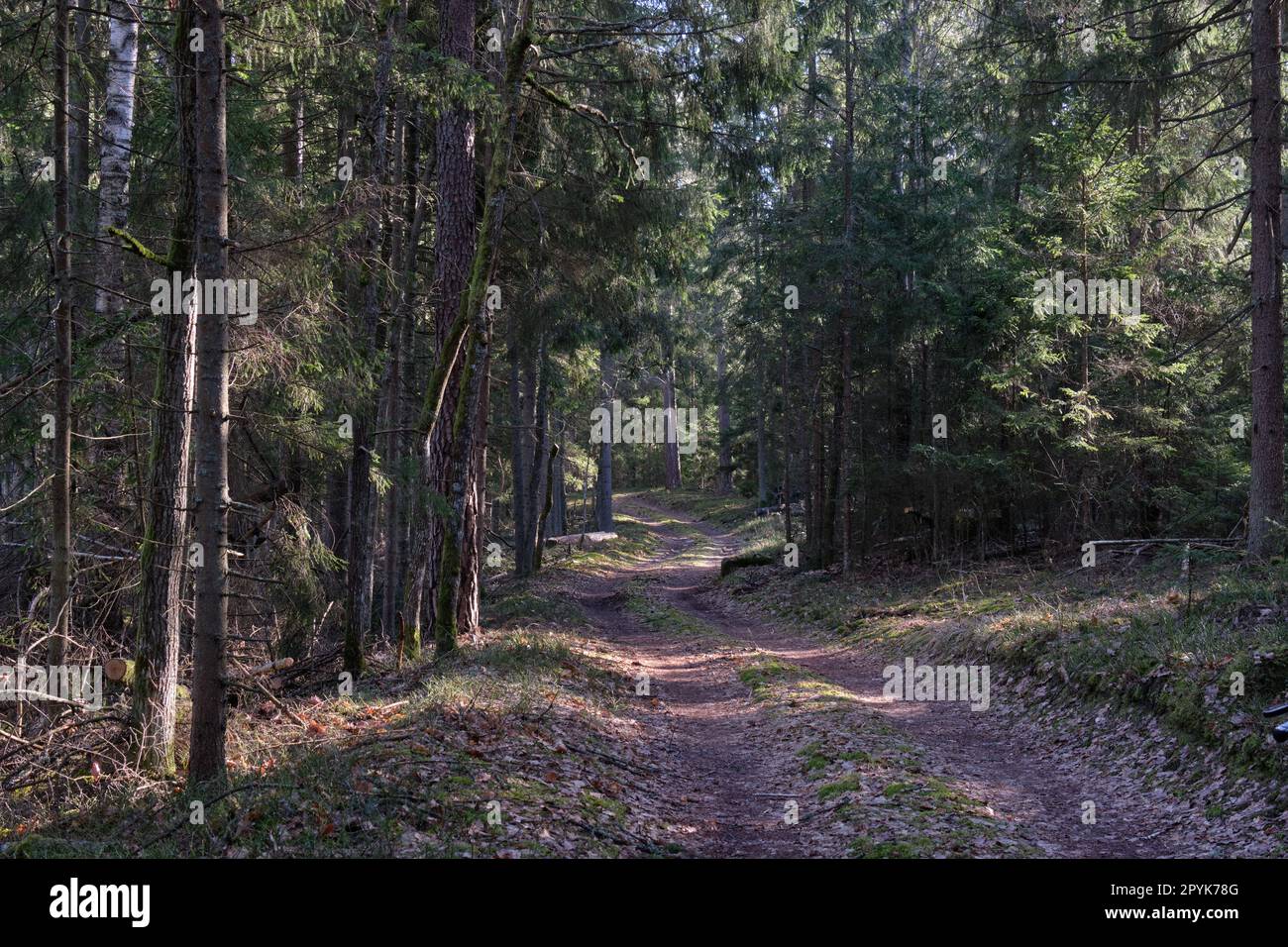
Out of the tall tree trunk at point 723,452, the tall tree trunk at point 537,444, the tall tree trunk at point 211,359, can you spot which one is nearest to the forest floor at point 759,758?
the tall tree trunk at point 211,359

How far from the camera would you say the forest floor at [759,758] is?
5711mm

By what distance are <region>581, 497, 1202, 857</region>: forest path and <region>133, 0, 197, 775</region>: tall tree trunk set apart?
4057mm

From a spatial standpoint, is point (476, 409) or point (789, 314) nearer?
point (476, 409)

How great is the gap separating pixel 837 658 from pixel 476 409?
6.96 m

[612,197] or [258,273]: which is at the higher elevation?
[612,197]

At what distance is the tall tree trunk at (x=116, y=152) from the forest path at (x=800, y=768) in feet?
23.2

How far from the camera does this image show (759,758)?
8812 millimetres

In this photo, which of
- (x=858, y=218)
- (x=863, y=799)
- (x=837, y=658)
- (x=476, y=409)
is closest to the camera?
(x=863, y=799)

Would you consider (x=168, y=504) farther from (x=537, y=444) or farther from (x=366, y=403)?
(x=537, y=444)

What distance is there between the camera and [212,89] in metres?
5.92

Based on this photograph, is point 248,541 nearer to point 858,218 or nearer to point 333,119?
point 333,119

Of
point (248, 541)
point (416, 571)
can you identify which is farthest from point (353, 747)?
point (248, 541)

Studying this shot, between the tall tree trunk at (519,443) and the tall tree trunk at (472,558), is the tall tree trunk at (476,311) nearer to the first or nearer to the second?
the tall tree trunk at (472,558)

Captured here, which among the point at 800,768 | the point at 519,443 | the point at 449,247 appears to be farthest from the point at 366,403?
the point at 519,443
